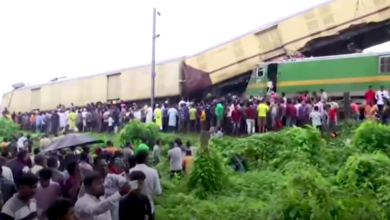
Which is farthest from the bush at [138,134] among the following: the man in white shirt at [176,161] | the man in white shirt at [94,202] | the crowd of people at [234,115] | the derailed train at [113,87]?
the man in white shirt at [94,202]

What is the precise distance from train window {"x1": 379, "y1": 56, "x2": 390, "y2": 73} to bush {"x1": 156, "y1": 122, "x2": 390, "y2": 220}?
249 inches

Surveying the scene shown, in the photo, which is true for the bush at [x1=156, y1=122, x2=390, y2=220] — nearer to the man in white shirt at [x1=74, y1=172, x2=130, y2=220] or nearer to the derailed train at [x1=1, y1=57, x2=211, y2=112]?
the man in white shirt at [x1=74, y1=172, x2=130, y2=220]

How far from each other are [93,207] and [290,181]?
380cm

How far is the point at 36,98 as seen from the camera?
1437 inches

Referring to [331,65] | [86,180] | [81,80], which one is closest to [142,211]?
[86,180]

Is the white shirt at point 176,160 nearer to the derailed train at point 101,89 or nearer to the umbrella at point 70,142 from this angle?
the umbrella at point 70,142

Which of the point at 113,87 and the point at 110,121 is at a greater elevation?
the point at 113,87

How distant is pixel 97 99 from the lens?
32344 millimetres

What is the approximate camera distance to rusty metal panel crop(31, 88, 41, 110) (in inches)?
1422

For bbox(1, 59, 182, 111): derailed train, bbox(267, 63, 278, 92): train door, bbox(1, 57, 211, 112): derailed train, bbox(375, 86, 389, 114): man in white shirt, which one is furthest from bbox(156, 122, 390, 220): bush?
bbox(1, 59, 182, 111): derailed train

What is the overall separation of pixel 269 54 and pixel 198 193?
48.8 ft

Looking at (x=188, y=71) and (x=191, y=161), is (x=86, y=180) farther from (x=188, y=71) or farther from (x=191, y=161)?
(x=188, y=71)

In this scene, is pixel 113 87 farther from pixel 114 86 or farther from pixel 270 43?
pixel 270 43

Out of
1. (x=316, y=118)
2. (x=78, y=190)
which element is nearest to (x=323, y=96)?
(x=316, y=118)
